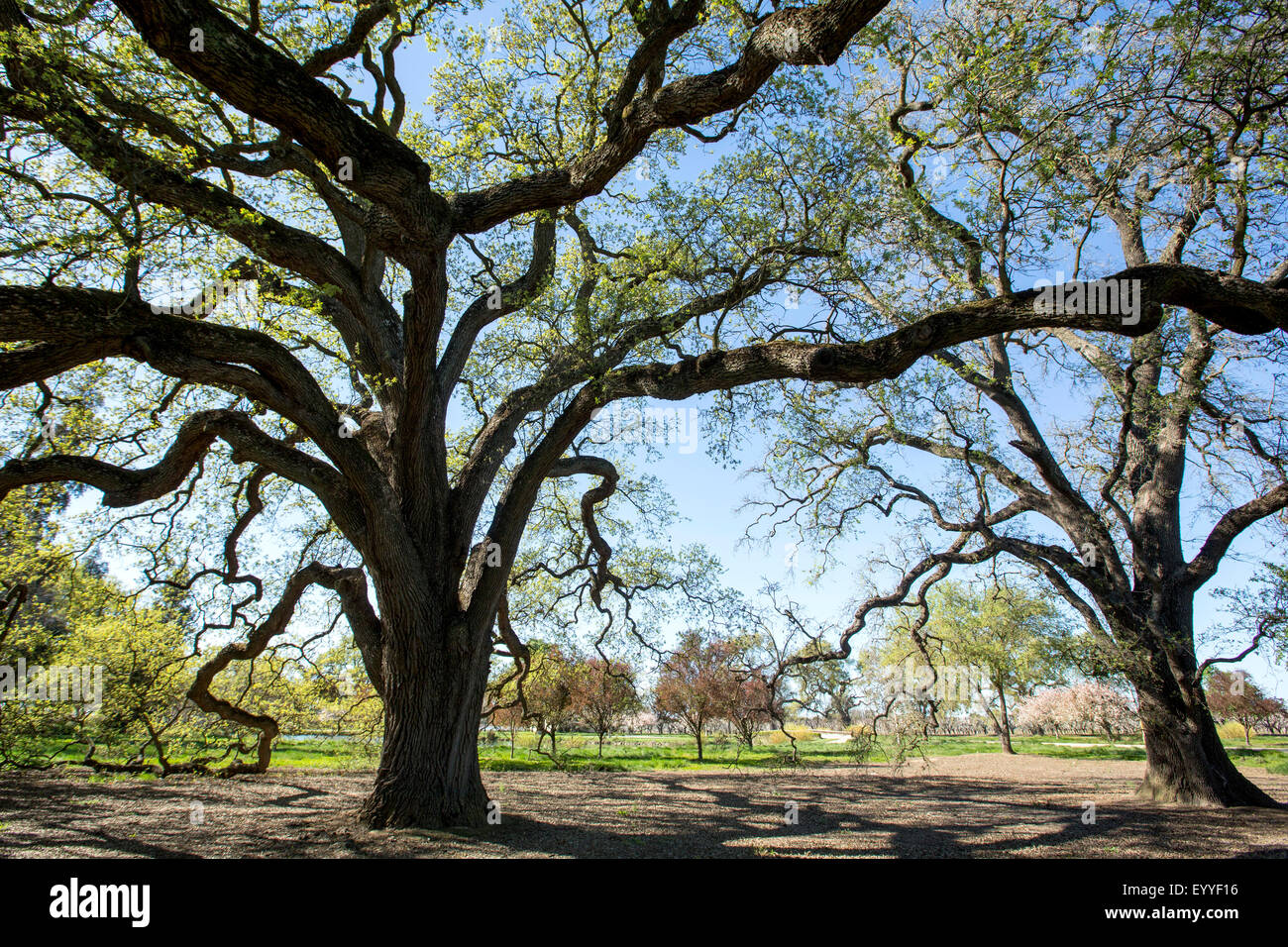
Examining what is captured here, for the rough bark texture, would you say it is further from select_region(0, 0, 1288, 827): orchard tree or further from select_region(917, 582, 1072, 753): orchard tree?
select_region(917, 582, 1072, 753): orchard tree

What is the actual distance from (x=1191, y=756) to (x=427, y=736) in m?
12.2

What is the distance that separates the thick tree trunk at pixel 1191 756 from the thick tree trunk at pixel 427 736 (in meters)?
11.0

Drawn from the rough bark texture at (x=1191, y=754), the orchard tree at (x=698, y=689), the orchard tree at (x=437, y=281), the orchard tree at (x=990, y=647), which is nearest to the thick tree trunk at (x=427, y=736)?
the orchard tree at (x=437, y=281)

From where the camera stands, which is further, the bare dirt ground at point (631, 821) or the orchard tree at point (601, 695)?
the orchard tree at point (601, 695)

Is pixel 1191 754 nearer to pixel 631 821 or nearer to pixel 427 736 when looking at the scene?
pixel 631 821

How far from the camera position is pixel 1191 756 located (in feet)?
35.0

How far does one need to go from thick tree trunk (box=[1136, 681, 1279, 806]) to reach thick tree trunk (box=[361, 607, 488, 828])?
36.1ft

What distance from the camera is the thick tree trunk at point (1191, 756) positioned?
10.4 metres

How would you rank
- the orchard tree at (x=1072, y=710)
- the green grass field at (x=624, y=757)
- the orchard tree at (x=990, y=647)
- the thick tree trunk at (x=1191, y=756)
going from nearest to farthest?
the thick tree trunk at (x=1191, y=756), the green grass field at (x=624, y=757), the orchard tree at (x=990, y=647), the orchard tree at (x=1072, y=710)

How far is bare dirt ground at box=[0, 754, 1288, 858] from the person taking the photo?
6.21 metres

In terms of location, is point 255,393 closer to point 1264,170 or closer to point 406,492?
point 406,492

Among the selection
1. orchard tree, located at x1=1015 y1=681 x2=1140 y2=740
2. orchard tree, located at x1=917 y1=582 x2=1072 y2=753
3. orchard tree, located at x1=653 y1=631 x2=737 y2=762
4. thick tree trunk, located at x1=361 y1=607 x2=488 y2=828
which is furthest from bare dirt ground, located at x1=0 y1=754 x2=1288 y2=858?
orchard tree, located at x1=1015 y1=681 x2=1140 y2=740

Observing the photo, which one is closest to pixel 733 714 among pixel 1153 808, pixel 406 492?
pixel 1153 808

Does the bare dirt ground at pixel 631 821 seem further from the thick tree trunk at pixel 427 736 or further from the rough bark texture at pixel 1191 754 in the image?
the rough bark texture at pixel 1191 754
